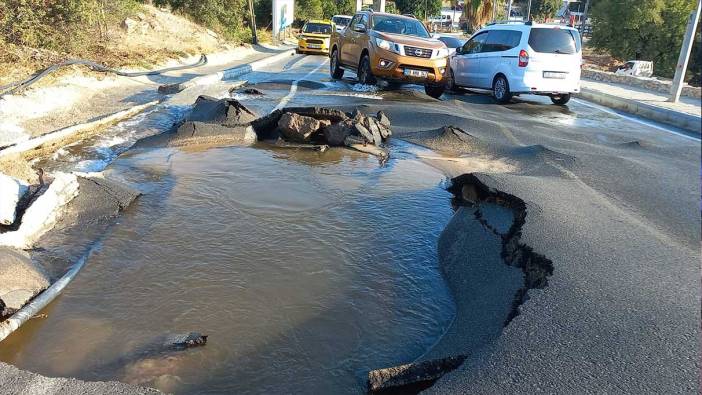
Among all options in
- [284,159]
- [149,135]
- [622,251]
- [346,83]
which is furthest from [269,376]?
[346,83]

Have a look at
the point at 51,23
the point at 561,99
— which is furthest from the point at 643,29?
the point at 51,23

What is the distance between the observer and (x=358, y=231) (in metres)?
5.11

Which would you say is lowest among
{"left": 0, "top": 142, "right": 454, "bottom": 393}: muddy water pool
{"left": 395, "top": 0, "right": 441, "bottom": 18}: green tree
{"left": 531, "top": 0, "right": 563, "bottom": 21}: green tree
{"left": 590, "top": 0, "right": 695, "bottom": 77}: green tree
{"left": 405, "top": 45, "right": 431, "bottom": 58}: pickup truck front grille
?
→ {"left": 0, "top": 142, "right": 454, "bottom": 393}: muddy water pool

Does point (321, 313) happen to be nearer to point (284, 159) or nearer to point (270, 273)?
point (270, 273)

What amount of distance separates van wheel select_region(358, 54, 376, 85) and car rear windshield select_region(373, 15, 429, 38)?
33.7 inches

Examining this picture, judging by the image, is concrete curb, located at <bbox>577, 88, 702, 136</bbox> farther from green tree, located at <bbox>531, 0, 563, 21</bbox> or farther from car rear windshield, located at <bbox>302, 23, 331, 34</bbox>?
green tree, located at <bbox>531, 0, 563, 21</bbox>

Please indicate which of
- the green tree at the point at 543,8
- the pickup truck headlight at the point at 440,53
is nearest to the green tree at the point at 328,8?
the green tree at the point at 543,8

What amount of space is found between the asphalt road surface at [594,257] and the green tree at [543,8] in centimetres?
7158

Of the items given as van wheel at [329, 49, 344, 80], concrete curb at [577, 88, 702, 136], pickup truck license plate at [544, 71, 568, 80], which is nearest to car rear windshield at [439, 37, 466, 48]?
concrete curb at [577, 88, 702, 136]

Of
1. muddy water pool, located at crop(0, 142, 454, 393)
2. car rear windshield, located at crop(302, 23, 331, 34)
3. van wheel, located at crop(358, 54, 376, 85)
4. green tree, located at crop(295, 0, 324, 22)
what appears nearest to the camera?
muddy water pool, located at crop(0, 142, 454, 393)

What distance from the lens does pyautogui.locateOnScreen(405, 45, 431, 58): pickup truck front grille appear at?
43.4 feet

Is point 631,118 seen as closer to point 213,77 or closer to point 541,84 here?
point 541,84

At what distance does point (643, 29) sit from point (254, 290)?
40155 millimetres

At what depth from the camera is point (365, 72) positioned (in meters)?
14.4
